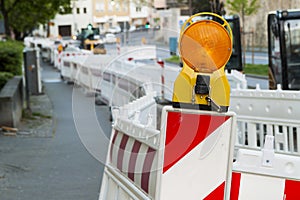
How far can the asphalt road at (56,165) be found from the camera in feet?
24.4

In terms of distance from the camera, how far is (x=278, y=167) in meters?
3.49

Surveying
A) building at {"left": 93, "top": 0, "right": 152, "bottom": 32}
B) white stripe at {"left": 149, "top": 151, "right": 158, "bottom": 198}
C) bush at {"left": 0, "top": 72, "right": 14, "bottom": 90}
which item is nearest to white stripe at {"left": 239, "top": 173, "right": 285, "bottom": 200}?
white stripe at {"left": 149, "top": 151, "right": 158, "bottom": 198}

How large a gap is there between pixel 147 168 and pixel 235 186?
980 mm

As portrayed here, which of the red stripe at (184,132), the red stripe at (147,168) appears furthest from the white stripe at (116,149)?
the red stripe at (184,132)

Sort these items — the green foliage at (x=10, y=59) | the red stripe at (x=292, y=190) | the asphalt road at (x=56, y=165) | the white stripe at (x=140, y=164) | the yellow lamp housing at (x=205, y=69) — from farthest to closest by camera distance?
the green foliage at (x=10, y=59) → the asphalt road at (x=56, y=165) → the white stripe at (x=140, y=164) → the yellow lamp housing at (x=205, y=69) → the red stripe at (x=292, y=190)

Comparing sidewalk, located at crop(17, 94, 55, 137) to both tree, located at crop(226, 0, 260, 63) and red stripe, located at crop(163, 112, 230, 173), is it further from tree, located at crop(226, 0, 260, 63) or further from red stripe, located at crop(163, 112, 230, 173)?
tree, located at crop(226, 0, 260, 63)

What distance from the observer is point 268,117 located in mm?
8609

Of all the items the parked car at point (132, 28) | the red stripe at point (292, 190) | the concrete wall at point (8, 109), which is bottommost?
the concrete wall at point (8, 109)

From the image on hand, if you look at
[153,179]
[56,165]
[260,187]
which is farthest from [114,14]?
[260,187]

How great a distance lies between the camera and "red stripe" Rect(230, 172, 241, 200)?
3.65 metres

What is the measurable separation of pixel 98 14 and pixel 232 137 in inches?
575

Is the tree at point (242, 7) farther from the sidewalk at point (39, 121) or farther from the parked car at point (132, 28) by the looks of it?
the sidewalk at point (39, 121)

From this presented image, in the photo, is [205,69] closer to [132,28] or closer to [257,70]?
[132,28]

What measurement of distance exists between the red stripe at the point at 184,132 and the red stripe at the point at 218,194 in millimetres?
269
